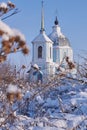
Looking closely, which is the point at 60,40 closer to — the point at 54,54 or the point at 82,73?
the point at 54,54

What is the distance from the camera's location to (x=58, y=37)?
45.2 m

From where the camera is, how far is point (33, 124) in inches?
167

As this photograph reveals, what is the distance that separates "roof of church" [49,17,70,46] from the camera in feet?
146

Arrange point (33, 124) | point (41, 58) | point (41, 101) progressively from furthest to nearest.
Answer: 1. point (41, 58)
2. point (41, 101)
3. point (33, 124)

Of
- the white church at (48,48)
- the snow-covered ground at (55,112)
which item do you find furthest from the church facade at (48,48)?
the snow-covered ground at (55,112)

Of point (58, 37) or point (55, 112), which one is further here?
point (58, 37)

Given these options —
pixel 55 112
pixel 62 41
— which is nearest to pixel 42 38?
pixel 62 41

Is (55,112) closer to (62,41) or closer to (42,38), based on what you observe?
(42,38)

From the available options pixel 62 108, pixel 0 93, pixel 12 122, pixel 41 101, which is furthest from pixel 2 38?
pixel 41 101

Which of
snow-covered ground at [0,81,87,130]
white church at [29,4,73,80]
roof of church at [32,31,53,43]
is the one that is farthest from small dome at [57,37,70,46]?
snow-covered ground at [0,81,87,130]

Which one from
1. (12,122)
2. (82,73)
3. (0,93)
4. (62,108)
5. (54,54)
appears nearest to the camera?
(0,93)

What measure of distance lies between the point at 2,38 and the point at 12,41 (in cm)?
4

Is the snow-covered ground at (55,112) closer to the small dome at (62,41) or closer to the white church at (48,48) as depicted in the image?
the white church at (48,48)

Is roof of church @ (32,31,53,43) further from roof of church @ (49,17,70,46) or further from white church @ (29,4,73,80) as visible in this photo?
roof of church @ (49,17,70,46)
